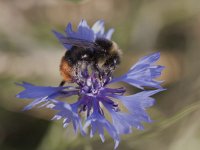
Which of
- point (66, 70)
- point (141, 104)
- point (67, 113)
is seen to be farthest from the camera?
point (66, 70)

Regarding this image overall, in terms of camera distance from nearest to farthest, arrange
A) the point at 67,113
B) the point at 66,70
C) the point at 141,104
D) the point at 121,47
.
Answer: the point at 67,113
the point at 141,104
the point at 66,70
the point at 121,47

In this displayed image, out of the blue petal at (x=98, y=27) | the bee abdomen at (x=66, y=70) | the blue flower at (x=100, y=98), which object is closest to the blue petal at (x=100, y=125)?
the blue flower at (x=100, y=98)

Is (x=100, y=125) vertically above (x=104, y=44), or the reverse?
(x=104, y=44)

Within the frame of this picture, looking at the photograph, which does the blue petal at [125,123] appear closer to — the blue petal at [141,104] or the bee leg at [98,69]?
the blue petal at [141,104]

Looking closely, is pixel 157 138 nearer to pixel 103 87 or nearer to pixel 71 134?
pixel 71 134

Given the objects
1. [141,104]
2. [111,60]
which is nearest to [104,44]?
[111,60]

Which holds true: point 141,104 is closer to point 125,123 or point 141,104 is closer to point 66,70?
point 125,123
